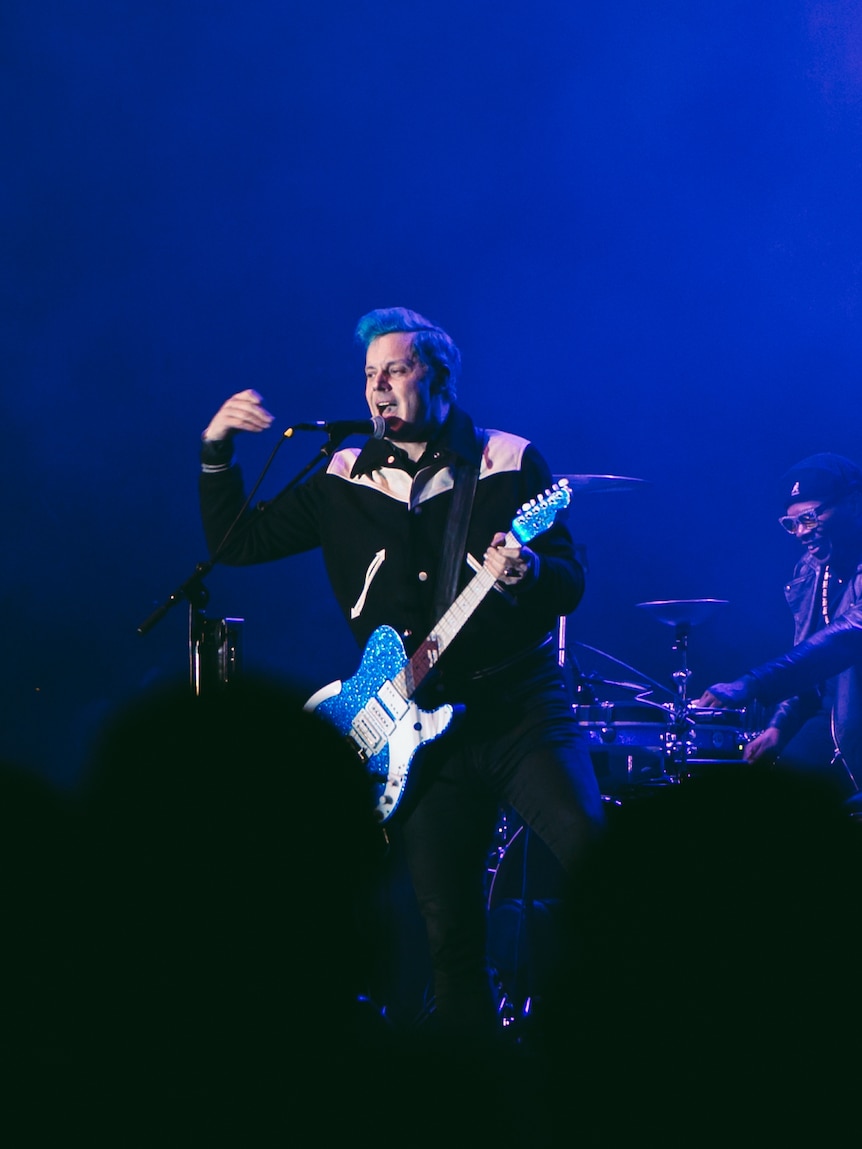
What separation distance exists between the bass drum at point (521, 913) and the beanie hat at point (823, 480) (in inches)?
74.4

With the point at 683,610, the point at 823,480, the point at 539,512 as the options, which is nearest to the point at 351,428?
the point at 539,512

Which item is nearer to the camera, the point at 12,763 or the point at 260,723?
the point at 260,723

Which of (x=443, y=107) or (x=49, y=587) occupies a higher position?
(x=443, y=107)

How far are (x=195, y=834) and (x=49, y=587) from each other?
2.90 metres

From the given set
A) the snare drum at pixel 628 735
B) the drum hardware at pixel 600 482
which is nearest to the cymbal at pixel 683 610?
the snare drum at pixel 628 735

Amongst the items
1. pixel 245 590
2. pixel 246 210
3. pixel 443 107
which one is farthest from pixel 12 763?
pixel 443 107

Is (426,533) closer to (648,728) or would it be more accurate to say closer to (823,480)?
(648,728)

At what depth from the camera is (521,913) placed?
11.6ft

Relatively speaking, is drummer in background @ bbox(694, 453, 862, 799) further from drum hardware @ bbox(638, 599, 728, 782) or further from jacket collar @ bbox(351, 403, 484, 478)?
jacket collar @ bbox(351, 403, 484, 478)

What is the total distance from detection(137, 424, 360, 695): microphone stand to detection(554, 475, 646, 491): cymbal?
5.43 feet

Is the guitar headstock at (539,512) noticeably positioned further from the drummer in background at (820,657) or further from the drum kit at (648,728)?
the drum kit at (648,728)

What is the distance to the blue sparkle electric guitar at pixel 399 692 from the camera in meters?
2.89

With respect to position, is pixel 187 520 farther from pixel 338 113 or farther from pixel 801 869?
pixel 801 869

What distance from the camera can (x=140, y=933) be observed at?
2.86m
